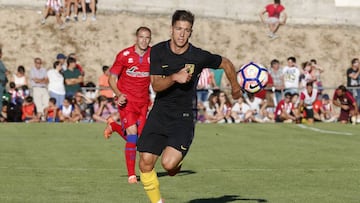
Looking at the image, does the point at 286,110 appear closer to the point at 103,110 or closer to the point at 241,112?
the point at 241,112

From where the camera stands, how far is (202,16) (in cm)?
4059

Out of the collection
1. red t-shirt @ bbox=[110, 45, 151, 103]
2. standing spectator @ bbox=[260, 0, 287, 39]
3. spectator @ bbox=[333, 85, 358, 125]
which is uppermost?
standing spectator @ bbox=[260, 0, 287, 39]

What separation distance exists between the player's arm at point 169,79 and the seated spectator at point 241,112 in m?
17.7

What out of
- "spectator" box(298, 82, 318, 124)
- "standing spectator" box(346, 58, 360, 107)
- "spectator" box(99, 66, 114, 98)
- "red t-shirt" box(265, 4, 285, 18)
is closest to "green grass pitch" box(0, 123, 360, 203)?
"spectator" box(298, 82, 318, 124)

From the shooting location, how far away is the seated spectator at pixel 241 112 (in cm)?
2819

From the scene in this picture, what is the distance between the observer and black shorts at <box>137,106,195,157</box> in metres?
10.7

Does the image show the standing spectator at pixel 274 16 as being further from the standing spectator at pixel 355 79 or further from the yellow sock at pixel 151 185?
the yellow sock at pixel 151 185

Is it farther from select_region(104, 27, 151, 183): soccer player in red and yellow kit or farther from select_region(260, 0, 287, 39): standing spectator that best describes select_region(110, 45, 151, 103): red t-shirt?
select_region(260, 0, 287, 39): standing spectator

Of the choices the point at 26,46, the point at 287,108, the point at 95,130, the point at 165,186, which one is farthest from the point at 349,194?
the point at 26,46

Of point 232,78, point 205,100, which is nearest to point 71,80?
point 205,100

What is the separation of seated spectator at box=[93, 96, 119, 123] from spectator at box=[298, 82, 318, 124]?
17.3 feet

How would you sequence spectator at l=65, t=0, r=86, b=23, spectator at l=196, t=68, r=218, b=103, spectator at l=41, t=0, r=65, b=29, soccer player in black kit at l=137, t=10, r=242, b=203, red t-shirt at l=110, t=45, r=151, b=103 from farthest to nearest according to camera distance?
spectator at l=41, t=0, r=65, b=29 → spectator at l=65, t=0, r=86, b=23 → spectator at l=196, t=68, r=218, b=103 → red t-shirt at l=110, t=45, r=151, b=103 → soccer player in black kit at l=137, t=10, r=242, b=203

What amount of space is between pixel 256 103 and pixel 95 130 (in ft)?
19.4

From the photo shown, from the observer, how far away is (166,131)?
35.5 feet
